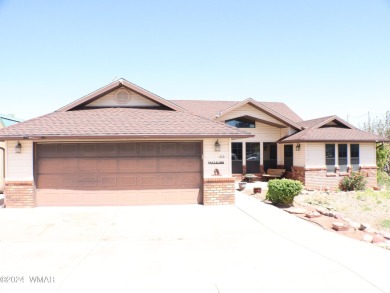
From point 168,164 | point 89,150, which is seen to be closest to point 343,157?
point 168,164

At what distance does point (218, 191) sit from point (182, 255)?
4568 mm

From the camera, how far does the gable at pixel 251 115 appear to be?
16766 millimetres

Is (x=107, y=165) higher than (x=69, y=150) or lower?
lower

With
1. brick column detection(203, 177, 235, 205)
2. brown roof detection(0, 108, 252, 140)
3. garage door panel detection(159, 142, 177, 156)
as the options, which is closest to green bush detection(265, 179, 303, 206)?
brick column detection(203, 177, 235, 205)

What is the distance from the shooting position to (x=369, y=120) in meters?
34.9

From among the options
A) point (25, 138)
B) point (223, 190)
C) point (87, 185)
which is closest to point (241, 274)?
point (223, 190)

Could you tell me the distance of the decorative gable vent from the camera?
37.2 ft

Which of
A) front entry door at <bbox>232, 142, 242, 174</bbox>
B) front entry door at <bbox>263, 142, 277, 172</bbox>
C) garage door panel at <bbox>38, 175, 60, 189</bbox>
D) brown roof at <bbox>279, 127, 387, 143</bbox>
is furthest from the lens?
front entry door at <bbox>263, 142, 277, 172</bbox>

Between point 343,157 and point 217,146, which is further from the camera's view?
point 343,157

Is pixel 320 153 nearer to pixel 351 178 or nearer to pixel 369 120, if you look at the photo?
pixel 351 178

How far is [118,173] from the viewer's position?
9398 mm

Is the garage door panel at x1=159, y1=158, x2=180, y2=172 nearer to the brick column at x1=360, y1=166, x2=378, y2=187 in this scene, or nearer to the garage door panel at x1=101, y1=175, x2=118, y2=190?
the garage door panel at x1=101, y1=175, x2=118, y2=190

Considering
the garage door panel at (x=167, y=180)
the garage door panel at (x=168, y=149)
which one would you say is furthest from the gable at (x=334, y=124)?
the garage door panel at (x=167, y=180)

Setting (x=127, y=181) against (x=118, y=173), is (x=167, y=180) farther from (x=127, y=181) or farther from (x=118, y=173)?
(x=118, y=173)
